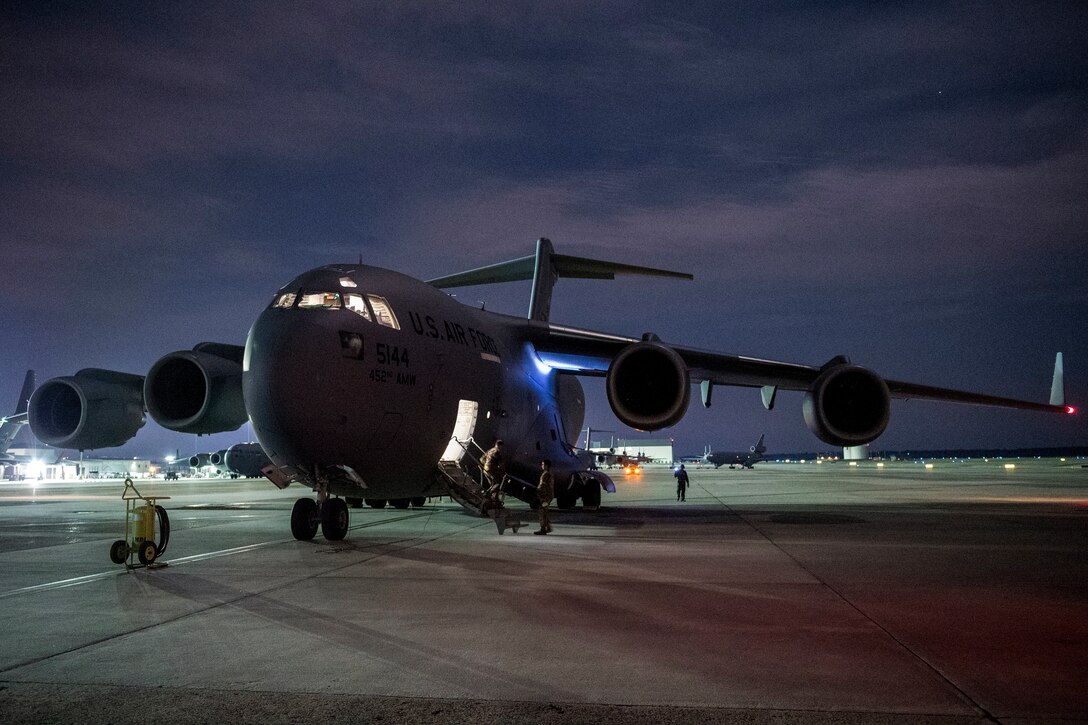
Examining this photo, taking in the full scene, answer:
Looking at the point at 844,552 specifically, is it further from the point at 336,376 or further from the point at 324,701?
the point at 324,701

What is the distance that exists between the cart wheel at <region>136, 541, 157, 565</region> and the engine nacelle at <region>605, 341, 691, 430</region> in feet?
25.3

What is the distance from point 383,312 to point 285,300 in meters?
1.32

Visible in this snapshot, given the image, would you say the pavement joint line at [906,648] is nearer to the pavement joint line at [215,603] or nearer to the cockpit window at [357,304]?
the pavement joint line at [215,603]

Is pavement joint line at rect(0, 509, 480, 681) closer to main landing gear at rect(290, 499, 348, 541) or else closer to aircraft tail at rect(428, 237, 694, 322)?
main landing gear at rect(290, 499, 348, 541)

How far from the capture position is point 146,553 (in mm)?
8805

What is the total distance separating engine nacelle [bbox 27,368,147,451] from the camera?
45.7 ft

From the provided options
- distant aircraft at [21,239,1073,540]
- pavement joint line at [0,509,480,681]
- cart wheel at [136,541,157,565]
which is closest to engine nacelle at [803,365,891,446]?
distant aircraft at [21,239,1073,540]

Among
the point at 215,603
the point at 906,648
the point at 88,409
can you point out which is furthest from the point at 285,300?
the point at 906,648

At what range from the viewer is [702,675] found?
171 inches

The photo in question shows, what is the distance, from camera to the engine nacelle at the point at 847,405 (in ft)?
50.7

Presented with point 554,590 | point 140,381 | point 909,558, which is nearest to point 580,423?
point 140,381

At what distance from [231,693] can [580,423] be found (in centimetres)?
1688

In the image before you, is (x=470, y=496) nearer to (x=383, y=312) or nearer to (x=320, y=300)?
(x=383, y=312)

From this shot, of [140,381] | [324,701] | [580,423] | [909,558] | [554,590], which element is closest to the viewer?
[324,701]
